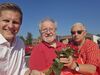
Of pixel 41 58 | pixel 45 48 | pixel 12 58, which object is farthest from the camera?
pixel 45 48

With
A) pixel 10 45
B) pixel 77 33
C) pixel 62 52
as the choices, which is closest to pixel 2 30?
pixel 10 45

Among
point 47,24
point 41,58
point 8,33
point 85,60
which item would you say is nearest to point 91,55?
point 85,60

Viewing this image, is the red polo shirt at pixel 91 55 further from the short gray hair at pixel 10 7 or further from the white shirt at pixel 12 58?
the short gray hair at pixel 10 7

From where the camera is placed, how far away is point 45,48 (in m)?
4.08

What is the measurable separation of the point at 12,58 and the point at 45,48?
79cm

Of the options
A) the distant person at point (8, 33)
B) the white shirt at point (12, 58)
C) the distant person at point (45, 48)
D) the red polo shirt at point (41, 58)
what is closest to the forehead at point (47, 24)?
the distant person at point (45, 48)

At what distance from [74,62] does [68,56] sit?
228 mm

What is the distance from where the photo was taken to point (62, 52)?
→ 320 cm

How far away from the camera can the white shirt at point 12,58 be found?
128 inches

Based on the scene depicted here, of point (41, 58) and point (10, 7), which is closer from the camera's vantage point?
point (10, 7)

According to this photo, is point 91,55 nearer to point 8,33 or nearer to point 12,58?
point 12,58

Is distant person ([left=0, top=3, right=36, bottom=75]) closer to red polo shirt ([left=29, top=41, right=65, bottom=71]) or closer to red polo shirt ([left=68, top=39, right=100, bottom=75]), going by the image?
red polo shirt ([left=29, top=41, right=65, bottom=71])

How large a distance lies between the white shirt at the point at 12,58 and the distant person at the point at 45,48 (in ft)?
1.00

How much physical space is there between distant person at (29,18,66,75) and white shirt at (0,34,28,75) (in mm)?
304
